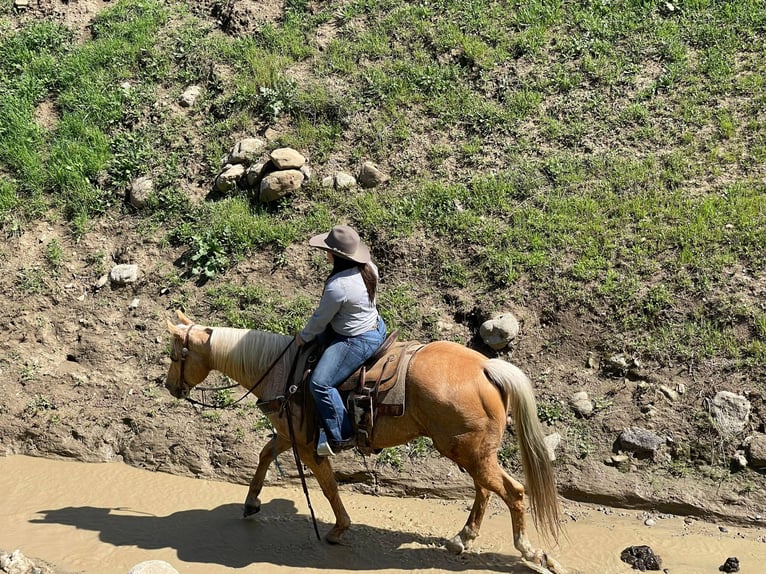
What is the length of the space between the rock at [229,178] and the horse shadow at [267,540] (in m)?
4.66

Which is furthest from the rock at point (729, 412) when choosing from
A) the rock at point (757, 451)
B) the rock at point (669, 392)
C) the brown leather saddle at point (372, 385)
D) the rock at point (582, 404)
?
the brown leather saddle at point (372, 385)

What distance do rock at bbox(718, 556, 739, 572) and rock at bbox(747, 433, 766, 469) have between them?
1.10 m

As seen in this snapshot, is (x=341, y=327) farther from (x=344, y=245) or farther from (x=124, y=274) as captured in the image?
(x=124, y=274)

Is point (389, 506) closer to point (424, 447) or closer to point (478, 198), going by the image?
point (424, 447)

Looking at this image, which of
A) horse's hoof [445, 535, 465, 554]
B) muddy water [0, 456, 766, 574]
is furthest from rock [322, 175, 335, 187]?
horse's hoof [445, 535, 465, 554]

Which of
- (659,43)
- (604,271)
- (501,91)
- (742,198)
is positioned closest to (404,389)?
(604,271)

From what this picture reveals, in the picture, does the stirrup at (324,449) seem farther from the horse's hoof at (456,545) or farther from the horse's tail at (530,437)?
the horse's tail at (530,437)

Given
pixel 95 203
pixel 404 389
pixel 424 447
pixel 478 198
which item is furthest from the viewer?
pixel 95 203

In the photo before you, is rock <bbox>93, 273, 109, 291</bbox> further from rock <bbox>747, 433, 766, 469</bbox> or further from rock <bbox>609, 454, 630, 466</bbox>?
rock <bbox>747, 433, 766, 469</bbox>

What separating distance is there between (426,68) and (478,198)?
2.84m

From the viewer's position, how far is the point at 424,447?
7.25 m

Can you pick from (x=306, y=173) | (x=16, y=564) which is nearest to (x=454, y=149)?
(x=306, y=173)

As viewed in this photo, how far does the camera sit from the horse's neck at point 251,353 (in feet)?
20.8

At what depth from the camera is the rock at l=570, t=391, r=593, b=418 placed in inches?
280
